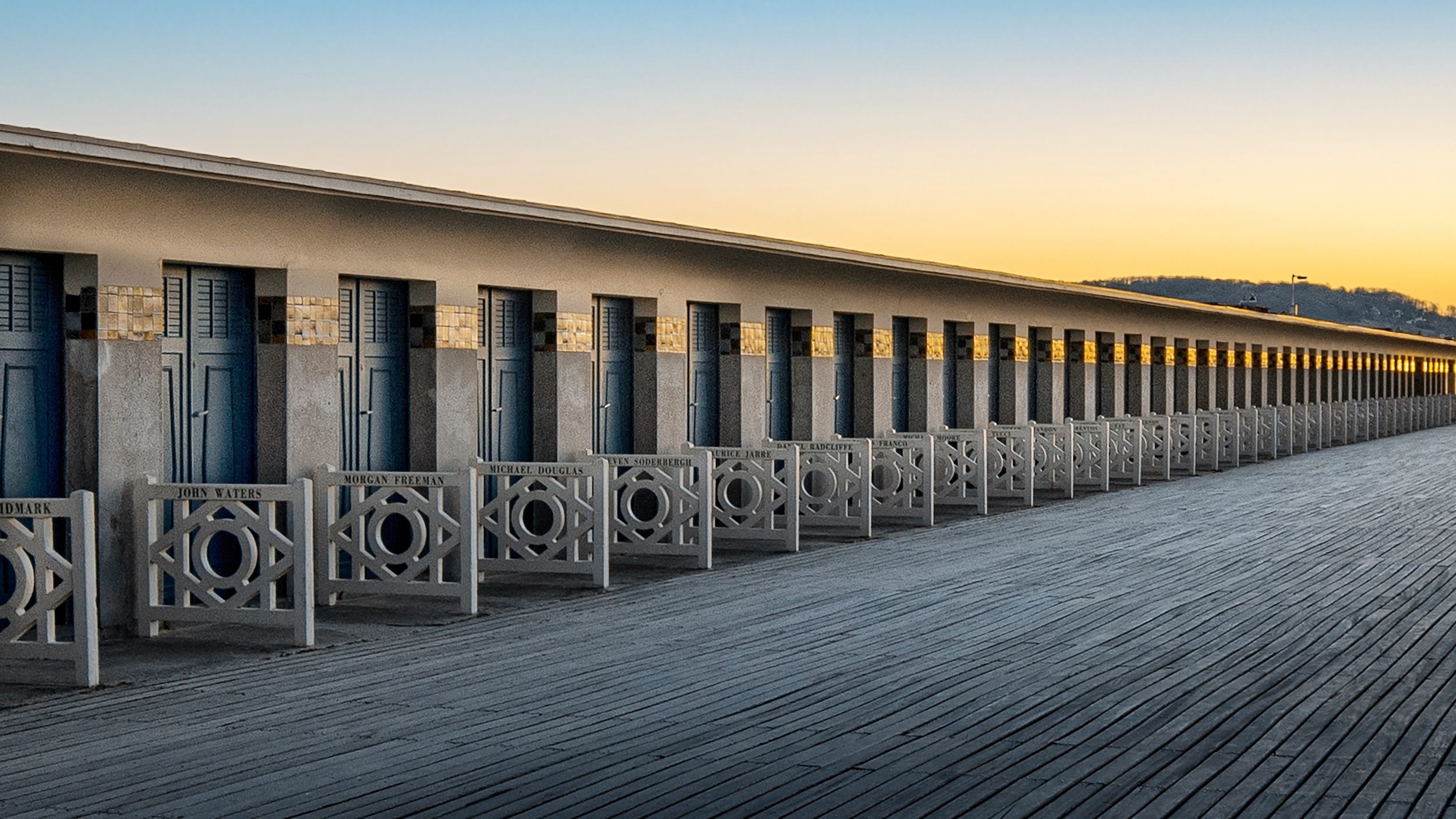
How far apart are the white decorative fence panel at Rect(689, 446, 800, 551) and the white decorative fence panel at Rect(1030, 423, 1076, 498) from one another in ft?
20.6

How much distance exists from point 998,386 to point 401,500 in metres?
14.2

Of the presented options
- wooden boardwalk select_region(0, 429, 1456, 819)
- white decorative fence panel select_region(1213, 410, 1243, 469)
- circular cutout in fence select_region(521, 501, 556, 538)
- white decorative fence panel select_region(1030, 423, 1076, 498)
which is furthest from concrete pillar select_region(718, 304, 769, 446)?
white decorative fence panel select_region(1213, 410, 1243, 469)

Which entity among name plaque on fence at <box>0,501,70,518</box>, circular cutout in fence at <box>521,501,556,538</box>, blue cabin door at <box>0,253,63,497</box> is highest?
blue cabin door at <box>0,253,63,497</box>

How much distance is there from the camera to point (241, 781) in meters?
5.73

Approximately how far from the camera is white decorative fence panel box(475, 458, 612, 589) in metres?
10.9

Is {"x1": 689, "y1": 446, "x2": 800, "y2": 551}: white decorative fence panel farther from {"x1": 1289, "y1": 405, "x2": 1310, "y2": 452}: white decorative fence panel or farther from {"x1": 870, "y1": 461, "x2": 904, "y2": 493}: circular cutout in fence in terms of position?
{"x1": 1289, "y1": 405, "x2": 1310, "y2": 452}: white decorative fence panel

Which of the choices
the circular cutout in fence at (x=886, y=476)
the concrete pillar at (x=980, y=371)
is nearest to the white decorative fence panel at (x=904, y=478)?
the circular cutout in fence at (x=886, y=476)

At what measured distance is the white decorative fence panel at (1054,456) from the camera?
20.1 metres

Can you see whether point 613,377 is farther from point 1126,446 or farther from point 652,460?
point 1126,446

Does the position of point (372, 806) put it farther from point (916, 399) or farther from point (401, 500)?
point (916, 399)

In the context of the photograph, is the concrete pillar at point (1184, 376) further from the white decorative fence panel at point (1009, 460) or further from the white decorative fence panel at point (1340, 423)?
the white decorative fence panel at point (1009, 460)

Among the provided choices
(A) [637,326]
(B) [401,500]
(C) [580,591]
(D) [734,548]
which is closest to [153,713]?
(C) [580,591]

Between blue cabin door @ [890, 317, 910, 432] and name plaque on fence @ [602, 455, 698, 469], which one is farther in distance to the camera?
blue cabin door @ [890, 317, 910, 432]

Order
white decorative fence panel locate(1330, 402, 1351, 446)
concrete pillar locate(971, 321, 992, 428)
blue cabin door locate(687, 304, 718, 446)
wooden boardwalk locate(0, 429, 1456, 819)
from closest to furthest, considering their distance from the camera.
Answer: wooden boardwalk locate(0, 429, 1456, 819) < blue cabin door locate(687, 304, 718, 446) < concrete pillar locate(971, 321, 992, 428) < white decorative fence panel locate(1330, 402, 1351, 446)
